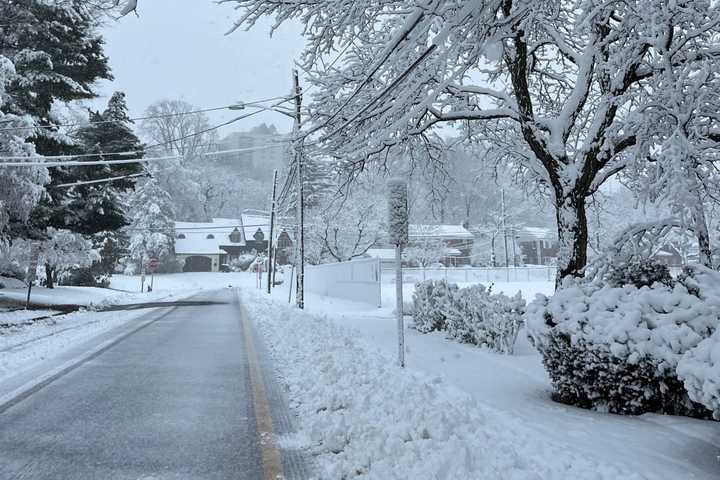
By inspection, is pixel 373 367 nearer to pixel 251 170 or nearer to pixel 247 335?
pixel 247 335

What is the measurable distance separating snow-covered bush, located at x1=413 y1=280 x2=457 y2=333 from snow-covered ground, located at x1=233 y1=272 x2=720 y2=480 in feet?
9.18

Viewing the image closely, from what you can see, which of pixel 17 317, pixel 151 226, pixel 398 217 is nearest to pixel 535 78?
pixel 398 217

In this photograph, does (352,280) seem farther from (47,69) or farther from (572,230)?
(572,230)

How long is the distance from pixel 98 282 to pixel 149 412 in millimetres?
45259

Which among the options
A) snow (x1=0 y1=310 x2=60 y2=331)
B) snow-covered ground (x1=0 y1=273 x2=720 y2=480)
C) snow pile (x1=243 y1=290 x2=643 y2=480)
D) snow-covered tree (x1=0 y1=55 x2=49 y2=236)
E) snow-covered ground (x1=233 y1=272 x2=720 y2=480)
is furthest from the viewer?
snow-covered tree (x1=0 y1=55 x2=49 y2=236)

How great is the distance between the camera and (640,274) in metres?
6.25

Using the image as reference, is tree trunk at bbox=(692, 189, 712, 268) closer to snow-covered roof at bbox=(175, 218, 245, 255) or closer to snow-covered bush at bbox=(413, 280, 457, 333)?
snow-covered bush at bbox=(413, 280, 457, 333)

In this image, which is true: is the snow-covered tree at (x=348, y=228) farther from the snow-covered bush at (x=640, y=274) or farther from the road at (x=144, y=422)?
the snow-covered bush at (x=640, y=274)

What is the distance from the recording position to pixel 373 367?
24.7 ft

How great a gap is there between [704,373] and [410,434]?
230cm

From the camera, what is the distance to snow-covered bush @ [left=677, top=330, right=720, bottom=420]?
378 centimetres

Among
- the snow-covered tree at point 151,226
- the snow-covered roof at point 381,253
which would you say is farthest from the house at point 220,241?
the snow-covered roof at point 381,253

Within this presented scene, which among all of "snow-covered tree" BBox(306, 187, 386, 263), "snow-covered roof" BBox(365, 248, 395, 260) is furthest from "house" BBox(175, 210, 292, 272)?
"snow-covered tree" BBox(306, 187, 386, 263)

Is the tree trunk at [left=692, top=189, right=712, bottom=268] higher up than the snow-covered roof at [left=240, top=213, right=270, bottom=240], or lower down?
lower down
